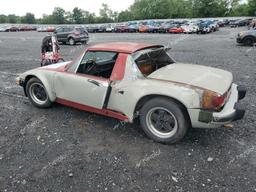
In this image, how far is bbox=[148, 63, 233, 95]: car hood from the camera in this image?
3.70 metres

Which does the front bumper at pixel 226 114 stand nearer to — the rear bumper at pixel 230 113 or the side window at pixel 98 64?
the rear bumper at pixel 230 113

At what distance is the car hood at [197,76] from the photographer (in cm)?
370

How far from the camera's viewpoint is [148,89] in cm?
381

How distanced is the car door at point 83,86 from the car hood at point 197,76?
0.91 metres

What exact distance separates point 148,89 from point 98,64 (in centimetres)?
147

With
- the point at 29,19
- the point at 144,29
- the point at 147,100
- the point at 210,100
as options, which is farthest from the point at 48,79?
the point at 29,19

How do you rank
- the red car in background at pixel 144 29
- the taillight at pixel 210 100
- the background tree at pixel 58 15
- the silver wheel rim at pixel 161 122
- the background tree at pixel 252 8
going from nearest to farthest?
the taillight at pixel 210 100, the silver wheel rim at pixel 161 122, the red car in background at pixel 144 29, the background tree at pixel 252 8, the background tree at pixel 58 15

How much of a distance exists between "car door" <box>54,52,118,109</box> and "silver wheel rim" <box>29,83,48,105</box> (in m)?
0.57

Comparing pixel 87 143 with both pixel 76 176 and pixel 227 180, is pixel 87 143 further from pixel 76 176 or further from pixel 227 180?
pixel 227 180

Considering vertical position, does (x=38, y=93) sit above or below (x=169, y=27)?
below

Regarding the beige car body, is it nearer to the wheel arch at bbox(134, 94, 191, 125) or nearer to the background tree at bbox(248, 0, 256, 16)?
the wheel arch at bbox(134, 94, 191, 125)

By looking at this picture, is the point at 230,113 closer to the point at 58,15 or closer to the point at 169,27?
the point at 169,27

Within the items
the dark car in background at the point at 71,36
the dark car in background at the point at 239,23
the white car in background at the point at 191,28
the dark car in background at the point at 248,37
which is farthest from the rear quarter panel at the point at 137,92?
the dark car in background at the point at 239,23

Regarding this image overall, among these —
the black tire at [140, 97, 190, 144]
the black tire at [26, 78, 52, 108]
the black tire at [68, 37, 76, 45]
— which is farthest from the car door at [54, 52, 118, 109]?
the black tire at [68, 37, 76, 45]
